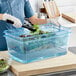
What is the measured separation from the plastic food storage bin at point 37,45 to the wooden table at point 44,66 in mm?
37

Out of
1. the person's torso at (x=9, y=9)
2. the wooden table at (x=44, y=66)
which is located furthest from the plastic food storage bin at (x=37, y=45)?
the person's torso at (x=9, y=9)

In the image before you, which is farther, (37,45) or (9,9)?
(9,9)

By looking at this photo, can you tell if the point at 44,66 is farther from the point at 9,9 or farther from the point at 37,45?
the point at 9,9

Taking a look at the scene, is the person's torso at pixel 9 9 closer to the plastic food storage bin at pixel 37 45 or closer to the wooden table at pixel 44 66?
the plastic food storage bin at pixel 37 45

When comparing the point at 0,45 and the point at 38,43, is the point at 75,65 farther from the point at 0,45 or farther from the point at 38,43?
the point at 0,45

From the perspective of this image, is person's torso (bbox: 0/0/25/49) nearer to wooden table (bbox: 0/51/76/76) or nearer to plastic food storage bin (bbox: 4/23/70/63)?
plastic food storage bin (bbox: 4/23/70/63)

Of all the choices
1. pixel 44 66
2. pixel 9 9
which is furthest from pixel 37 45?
pixel 9 9

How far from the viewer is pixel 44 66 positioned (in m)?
1.19

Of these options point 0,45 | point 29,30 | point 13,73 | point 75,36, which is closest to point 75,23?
point 75,36

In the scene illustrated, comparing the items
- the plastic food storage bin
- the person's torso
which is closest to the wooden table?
the plastic food storage bin

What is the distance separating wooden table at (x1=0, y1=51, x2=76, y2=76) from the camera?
1.14 m

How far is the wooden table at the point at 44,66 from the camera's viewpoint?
3.74 ft

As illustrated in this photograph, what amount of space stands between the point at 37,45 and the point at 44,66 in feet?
0.41

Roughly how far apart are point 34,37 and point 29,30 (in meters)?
0.14
